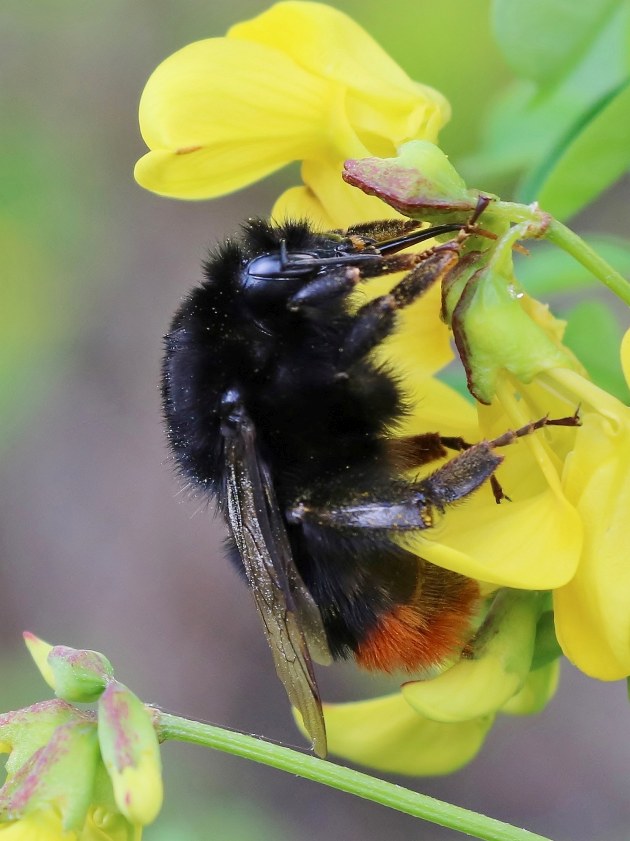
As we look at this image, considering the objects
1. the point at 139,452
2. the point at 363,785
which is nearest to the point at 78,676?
the point at 363,785

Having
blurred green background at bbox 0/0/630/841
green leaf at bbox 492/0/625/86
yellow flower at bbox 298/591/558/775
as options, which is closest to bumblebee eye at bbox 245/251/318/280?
yellow flower at bbox 298/591/558/775

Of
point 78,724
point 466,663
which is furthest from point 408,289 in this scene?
point 78,724

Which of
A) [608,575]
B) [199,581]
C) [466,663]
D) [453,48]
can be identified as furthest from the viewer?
[199,581]

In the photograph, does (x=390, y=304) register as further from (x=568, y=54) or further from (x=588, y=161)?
(x=568, y=54)

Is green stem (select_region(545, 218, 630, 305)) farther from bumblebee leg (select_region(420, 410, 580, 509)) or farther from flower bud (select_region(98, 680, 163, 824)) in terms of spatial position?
flower bud (select_region(98, 680, 163, 824))

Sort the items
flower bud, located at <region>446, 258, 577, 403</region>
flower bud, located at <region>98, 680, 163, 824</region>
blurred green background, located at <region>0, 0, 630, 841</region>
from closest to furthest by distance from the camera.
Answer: flower bud, located at <region>98, 680, 163, 824</region> < flower bud, located at <region>446, 258, 577, 403</region> < blurred green background, located at <region>0, 0, 630, 841</region>

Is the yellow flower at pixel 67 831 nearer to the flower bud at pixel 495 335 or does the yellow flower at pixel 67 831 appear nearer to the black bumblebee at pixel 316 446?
the black bumblebee at pixel 316 446

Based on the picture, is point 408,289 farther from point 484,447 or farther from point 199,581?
point 199,581
